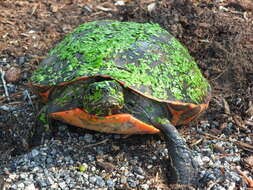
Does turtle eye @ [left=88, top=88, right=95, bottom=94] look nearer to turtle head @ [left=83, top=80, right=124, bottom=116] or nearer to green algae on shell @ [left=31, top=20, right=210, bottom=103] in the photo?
turtle head @ [left=83, top=80, right=124, bottom=116]

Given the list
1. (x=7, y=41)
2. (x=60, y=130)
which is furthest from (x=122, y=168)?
(x=7, y=41)

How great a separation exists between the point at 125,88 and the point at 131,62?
28 centimetres

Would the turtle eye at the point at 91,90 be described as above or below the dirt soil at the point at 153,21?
above

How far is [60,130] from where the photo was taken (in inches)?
147

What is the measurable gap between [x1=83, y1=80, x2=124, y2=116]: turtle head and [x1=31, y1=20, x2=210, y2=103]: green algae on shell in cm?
12

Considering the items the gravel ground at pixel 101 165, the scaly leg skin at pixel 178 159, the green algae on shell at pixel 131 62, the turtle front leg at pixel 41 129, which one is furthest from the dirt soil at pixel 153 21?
the scaly leg skin at pixel 178 159

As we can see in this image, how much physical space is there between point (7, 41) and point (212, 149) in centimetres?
307

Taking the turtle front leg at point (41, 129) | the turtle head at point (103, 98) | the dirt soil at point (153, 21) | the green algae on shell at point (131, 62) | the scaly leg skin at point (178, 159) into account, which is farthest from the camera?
the dirt soil at point (153, 21)

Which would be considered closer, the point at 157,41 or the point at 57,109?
the point at 57,109

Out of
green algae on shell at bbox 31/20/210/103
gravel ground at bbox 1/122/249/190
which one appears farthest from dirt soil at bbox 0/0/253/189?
green algae on shell at bbox 31/20/210/103

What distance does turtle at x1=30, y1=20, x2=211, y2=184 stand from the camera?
10.6 feet

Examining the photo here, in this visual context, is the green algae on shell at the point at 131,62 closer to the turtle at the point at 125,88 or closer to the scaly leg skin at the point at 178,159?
the turtle at the point at 125,88

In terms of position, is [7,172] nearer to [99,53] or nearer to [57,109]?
[57,109]

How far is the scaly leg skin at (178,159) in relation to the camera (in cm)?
322
